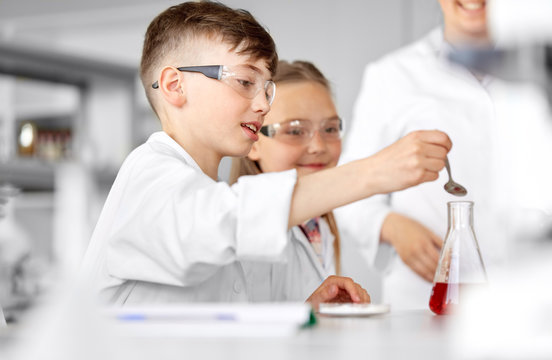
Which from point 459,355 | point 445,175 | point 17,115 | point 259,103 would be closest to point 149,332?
point 459,355

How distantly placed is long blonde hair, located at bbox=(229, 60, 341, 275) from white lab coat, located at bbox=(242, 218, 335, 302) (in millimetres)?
205

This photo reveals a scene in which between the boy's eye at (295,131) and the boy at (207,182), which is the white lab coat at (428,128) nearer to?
the boy's eye at (295,131)

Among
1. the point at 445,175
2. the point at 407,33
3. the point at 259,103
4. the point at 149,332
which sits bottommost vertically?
the point at 149,332

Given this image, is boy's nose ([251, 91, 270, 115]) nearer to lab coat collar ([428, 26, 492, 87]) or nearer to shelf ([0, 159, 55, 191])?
lab coat collar ([428, 26, 492, 87])

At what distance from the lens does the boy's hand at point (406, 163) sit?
84 cm

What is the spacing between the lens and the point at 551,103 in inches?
→ 24.0

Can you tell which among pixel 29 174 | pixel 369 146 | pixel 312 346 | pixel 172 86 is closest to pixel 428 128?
pixel 369 146

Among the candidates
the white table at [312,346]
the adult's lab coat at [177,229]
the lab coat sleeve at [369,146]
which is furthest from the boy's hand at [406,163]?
the lab coat sleeve at [369,146]

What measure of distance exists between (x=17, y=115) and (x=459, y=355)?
15.6ft

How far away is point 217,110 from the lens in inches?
44.0

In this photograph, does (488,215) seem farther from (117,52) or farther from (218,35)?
(117,52)

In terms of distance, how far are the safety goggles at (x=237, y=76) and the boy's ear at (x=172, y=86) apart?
0.02 metres

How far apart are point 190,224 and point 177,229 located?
23 mm

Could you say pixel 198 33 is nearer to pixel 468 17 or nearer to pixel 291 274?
pixel 291 274
